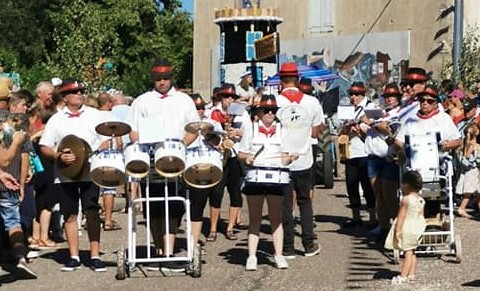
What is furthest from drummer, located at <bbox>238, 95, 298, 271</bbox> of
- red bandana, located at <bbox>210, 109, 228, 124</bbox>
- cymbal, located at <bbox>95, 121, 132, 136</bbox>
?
red bandana, located at <bbox>210, 109, 228, 124</bbox>

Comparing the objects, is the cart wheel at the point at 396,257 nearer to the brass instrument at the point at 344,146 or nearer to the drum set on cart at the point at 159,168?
the drum set on cart at the point at 159,168

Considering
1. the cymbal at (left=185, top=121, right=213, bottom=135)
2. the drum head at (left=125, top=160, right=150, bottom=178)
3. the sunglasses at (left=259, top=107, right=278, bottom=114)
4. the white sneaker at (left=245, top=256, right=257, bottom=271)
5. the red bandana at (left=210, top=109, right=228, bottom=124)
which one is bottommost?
the white sneaker at (left=245, top=256, right=257, bottom=271)

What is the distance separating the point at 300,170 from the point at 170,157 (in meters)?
1.93

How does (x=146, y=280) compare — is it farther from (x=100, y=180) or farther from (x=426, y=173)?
(x=426, y=173)

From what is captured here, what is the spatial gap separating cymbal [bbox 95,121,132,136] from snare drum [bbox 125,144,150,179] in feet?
0.68

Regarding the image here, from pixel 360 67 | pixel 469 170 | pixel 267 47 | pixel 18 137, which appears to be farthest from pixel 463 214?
pixel 360 67

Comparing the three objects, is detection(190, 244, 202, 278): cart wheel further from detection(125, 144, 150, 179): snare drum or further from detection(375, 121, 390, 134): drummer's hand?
detection(375, 121, 390, 134): drummer's hand

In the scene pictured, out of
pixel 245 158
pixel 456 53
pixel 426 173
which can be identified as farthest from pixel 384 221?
pixel 456 53

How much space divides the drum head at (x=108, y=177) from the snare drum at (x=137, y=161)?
6.5 inches

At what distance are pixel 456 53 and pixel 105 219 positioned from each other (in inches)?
494

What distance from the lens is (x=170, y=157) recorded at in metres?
10.7

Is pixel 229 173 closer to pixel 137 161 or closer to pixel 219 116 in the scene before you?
pixel 219 116

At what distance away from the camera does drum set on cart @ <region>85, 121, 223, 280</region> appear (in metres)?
10.8

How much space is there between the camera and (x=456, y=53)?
25.3 m
